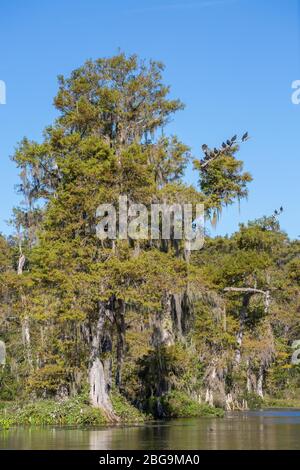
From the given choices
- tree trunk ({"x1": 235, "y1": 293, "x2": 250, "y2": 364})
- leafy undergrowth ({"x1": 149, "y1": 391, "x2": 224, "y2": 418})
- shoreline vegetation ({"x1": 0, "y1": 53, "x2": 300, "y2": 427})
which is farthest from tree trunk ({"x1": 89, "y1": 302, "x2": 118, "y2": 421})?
tree trunk ({"x1": 235, "y1": 293, "x2": 250, "y2": 364})

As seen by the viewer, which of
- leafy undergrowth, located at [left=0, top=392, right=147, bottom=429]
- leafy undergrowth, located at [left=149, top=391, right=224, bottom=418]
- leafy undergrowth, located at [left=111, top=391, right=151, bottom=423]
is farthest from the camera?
leafy undergrowth, located at [left=149, top=391, right=224, bottom=418]

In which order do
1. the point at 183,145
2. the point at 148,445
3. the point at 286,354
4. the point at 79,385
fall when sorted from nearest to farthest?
1. the point at 148,445
2. the point at 79,385
3. the point at 183,145
4. the point at 286,354

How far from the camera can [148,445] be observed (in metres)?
21.9

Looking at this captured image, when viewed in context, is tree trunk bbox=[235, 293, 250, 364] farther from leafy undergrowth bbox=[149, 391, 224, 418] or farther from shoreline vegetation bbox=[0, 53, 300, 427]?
leafy undergrowth bbox=[149, 391, 224, 418]

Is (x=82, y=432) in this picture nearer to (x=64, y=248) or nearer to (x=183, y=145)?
(x=64, y=248)

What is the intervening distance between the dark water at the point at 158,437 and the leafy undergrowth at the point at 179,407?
671 centimetres

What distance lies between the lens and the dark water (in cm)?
2193

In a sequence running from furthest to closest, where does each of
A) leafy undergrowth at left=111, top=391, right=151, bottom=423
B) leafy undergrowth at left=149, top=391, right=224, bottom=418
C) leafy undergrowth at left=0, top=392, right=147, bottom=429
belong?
leafy undergrowth at left=149, top=391, right=224, bottom=418 → leafy undergrowth at left=111, top=391, right=151, bottom=423 → leafy undergrowth at left=0, top=392, right=147, bottom=429

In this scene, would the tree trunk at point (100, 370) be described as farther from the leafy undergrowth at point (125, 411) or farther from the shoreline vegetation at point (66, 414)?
the leafy undergrowth at point (125, 411)

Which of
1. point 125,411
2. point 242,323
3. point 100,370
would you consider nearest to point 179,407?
point 125,411

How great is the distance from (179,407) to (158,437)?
14.7 m

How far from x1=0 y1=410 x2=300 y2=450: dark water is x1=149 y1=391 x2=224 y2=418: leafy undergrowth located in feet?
22.0
